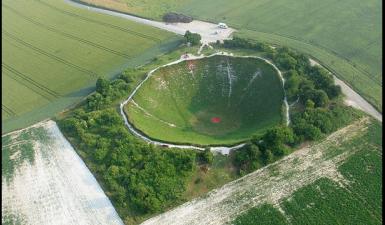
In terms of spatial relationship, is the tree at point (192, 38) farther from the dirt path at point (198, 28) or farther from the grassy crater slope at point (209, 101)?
the grassy crater slope at point (209, 101)

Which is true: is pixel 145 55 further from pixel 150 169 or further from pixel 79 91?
pixel 150 169

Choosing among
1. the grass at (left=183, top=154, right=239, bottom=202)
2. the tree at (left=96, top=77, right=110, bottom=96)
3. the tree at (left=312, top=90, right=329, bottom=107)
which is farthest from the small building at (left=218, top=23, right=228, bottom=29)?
the grass at (left=183, top=154, right=239, bottom=202)

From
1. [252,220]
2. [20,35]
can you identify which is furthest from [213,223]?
[20,35]

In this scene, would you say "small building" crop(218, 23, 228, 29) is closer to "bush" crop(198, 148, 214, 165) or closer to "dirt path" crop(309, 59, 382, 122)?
"dirt path" crop(309, 59, 382, 122)

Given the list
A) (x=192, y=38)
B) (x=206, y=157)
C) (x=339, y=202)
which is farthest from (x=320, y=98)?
(x=192, y=38)

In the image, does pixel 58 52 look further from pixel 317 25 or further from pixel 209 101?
pixel 317 25
